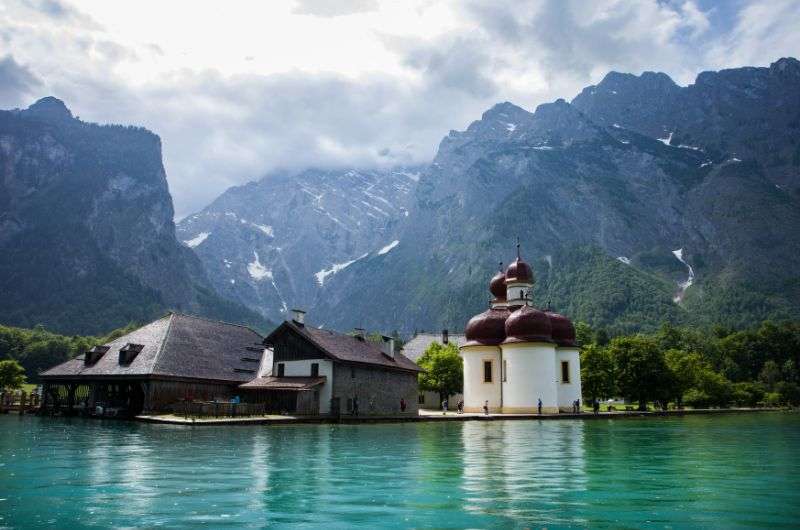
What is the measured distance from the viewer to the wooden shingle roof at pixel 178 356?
153 ft

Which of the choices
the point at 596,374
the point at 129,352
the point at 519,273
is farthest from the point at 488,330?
the point at 129,352

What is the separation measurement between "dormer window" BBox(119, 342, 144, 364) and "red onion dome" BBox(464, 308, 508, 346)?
97.4ft

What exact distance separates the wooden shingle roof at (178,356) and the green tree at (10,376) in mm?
18490

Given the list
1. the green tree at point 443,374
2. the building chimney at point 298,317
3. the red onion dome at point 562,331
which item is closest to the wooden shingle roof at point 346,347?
the building chimney at point 298,317

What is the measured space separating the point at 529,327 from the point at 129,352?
33.3 meters

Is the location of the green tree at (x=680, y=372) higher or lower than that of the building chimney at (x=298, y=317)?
lower

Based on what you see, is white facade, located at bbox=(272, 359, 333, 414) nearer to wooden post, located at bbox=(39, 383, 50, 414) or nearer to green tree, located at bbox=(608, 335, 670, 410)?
wooden post, located at bbox=(39, 383, 50, 414)

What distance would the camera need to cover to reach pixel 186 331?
5266 cm

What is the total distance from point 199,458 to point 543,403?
4257 cm

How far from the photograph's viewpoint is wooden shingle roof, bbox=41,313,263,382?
46562 millimetres

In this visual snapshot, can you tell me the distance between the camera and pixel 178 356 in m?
48.6

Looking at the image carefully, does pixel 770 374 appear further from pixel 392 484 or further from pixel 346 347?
pixel 392 484

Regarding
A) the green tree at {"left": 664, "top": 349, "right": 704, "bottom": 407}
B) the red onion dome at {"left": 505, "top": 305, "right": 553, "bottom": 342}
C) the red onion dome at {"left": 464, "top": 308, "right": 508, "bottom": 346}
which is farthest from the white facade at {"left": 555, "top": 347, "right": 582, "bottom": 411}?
the green tree at {"left": 664, "top": 349, "right": 704, "bottom": 407}

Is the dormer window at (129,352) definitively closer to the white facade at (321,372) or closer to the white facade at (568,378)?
the white facade at (321,372)
